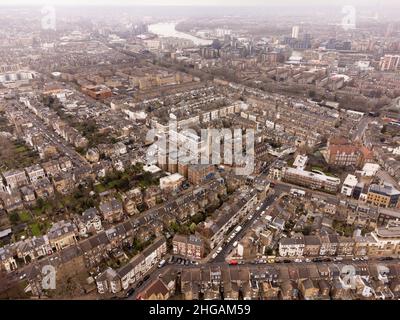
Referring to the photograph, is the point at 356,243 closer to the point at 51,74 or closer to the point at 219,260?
the point at 219,260

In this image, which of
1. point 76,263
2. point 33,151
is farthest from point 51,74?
point 76,263

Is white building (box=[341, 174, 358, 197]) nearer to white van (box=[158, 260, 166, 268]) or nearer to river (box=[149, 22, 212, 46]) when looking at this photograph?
white van (box=[158, 260, 166, 268])

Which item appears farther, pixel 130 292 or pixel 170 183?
pixel 170 183

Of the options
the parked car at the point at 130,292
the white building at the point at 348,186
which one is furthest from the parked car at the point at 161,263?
the white building at the point at 348,186

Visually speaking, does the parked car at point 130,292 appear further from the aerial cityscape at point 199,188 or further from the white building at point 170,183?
the white building at point 170,183

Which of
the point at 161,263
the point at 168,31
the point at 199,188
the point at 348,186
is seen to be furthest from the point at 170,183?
the point at 168,31

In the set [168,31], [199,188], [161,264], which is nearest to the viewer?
[161,264]

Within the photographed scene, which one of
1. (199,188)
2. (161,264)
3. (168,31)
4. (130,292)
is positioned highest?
(168,31)

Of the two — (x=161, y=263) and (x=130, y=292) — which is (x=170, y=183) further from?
(x=130, y=292)
